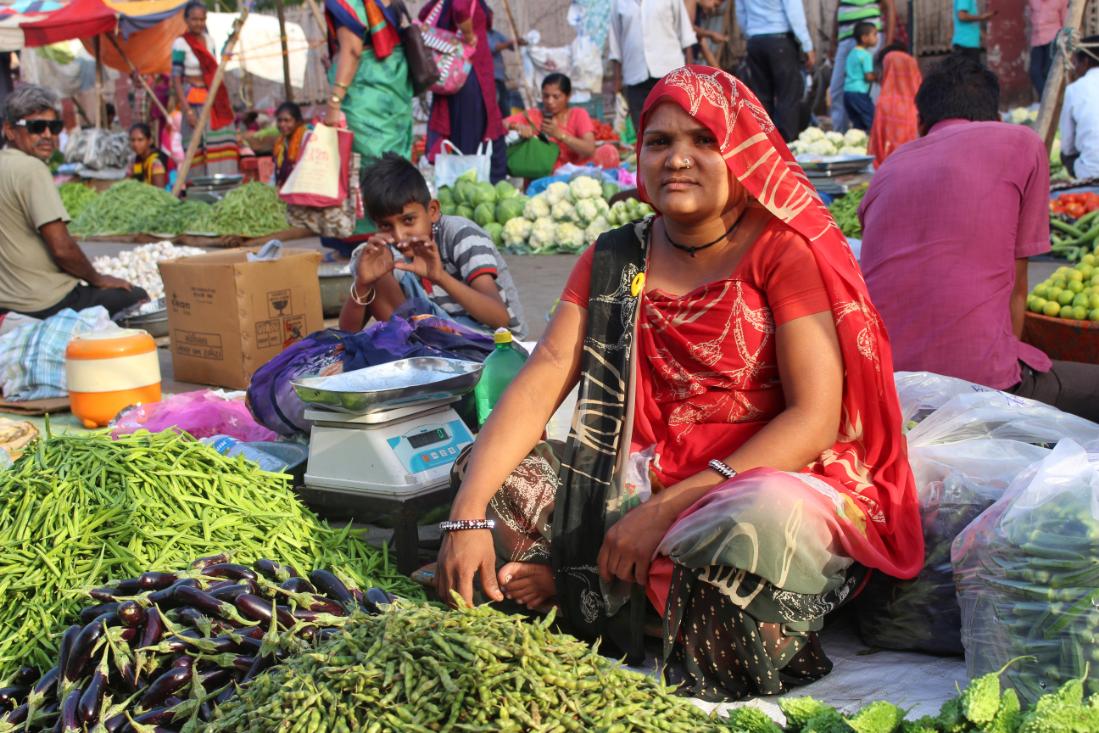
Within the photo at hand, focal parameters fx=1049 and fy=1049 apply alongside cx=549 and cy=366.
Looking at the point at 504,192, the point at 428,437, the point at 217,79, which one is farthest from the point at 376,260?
the point at 217,79

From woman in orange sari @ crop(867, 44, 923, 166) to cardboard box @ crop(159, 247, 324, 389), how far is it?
5.39m

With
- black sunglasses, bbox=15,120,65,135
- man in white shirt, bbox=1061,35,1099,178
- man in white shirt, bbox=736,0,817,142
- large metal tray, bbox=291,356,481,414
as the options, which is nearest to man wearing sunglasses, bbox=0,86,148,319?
black sunglasses, bbox=15,120,65,135

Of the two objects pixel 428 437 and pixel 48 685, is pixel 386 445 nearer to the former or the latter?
pixel 428 437

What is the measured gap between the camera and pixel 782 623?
215 centimetres

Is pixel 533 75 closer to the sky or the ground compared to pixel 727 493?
closer to the sky

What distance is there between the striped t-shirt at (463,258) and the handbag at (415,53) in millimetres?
2816

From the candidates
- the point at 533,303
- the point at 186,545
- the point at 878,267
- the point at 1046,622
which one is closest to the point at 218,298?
the point at 533,303

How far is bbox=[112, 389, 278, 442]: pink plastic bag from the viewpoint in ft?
13.0

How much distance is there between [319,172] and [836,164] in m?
4.32

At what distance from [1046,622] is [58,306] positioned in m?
5.32

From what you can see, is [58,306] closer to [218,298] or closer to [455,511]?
[218,298]

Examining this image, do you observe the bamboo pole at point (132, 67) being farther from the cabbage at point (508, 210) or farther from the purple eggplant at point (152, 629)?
the purple eggplant at point (152, 629)

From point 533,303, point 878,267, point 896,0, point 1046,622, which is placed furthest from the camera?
point 896,0

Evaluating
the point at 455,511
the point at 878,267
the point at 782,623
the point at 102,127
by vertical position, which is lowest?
the point at 782,623
